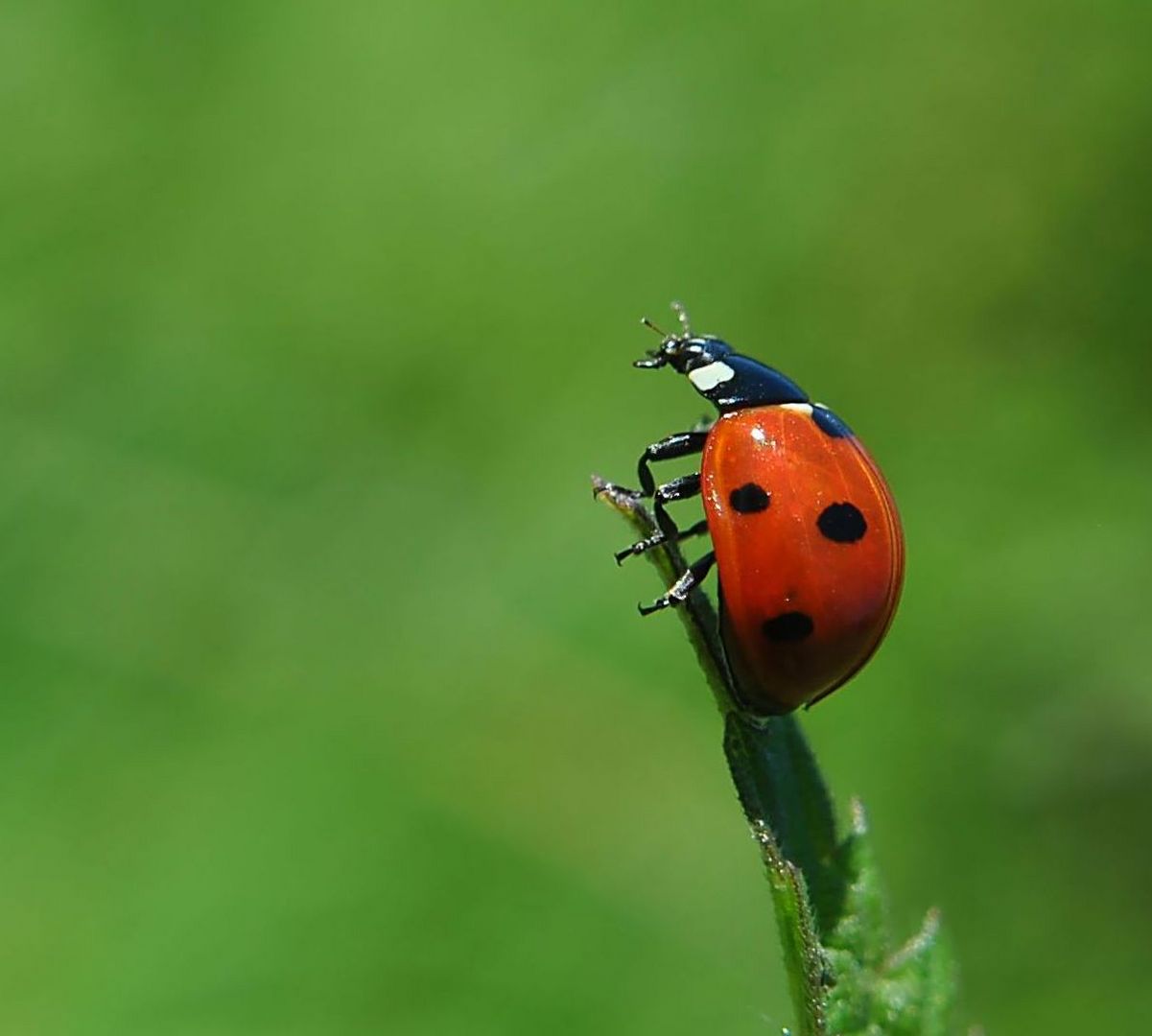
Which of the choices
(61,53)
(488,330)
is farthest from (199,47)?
(488,330)

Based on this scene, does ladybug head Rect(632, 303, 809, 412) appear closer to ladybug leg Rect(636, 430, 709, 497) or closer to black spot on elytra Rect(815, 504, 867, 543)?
ladybug leg Rect(636, 430, 709, 497)

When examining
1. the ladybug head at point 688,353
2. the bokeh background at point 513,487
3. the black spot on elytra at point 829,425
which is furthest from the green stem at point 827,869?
the bokeh background at point 513,487

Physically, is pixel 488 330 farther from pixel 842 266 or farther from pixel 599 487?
pixel 599 487

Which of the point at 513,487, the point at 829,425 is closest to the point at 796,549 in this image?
the point at 829,425

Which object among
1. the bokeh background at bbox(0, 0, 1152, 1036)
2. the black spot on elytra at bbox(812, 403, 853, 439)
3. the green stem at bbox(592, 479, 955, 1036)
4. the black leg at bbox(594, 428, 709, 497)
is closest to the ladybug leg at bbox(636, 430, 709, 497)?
the black leg at bbox(594, 428, 709, 497)

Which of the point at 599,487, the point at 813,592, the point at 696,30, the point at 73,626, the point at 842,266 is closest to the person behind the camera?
the point at 599,487

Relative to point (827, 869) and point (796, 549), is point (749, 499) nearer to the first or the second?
point (796, 549)
